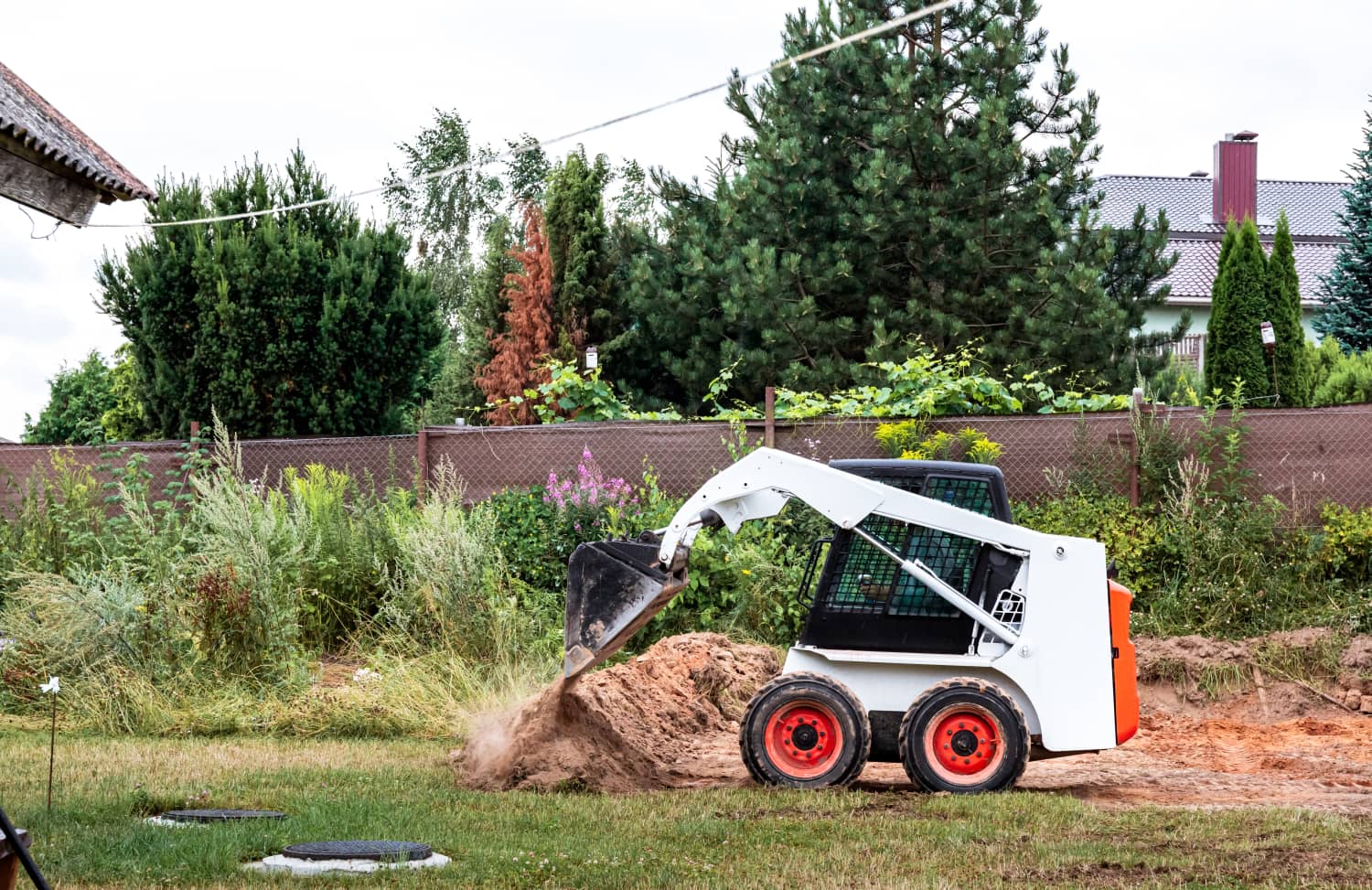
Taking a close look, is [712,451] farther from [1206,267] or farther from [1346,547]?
[1206,267]

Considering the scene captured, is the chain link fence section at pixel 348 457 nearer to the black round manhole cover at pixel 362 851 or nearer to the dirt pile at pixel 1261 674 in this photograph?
the dirt pile at pixel 1261 674

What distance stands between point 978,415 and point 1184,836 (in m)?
7.85

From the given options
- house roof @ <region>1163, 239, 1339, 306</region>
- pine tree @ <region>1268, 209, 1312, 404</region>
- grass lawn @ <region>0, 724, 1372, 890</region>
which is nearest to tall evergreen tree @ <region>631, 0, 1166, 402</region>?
pine tree @ <region>1268, 209, 1312, 404</region>

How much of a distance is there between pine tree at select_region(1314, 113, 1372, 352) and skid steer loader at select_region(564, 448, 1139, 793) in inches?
1089

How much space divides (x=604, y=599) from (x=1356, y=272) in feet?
97.9

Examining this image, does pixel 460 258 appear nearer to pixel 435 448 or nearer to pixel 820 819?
pixel 435 448

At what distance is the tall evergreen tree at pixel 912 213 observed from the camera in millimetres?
21375

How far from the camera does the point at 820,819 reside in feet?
24.0

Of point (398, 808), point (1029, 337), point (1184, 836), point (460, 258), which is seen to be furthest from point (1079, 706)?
point (460, 258)

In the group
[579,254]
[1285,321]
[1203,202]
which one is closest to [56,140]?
[1285,321]

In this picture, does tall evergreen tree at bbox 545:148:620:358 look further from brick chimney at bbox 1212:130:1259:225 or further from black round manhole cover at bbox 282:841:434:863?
brick chimney at bbox 1212:130:1259:225

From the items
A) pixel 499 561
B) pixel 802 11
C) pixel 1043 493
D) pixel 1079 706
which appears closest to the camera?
pixel 1079 706

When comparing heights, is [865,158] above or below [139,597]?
above

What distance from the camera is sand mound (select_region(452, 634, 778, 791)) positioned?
848 cm
